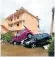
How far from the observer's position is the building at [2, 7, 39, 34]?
115 inches

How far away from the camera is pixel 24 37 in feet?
9.75

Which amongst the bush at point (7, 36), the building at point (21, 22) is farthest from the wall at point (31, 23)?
the bush at point (7, 36)

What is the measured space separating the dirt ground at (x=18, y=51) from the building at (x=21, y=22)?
0.74ft

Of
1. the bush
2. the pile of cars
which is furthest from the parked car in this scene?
the bush

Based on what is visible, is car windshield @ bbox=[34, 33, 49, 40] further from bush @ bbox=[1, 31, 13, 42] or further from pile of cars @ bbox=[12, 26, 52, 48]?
bush @ bbox=[1, 31, 13, 42]

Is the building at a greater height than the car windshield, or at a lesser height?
greater

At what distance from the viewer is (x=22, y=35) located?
2.97 m

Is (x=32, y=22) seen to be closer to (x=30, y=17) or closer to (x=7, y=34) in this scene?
(x=30, y=17)

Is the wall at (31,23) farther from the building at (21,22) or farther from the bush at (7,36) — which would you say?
the bush at (7,36)

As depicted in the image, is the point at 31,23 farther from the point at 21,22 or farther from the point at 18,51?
the point at 18,51

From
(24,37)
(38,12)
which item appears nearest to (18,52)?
(24,37)

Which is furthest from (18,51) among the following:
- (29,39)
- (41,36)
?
(41,36)

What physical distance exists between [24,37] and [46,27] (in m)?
0.37

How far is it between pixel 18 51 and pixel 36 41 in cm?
32
